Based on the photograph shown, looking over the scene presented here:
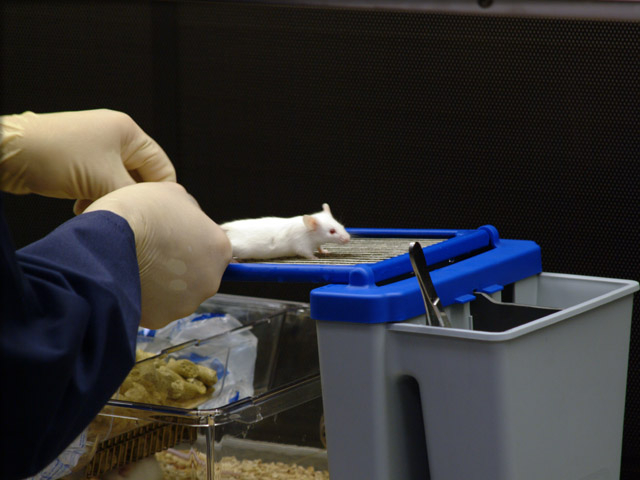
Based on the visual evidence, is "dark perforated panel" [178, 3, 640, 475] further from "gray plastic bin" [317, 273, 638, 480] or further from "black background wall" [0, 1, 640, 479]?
"gray plastic bin" [317, 273, 638, 480]

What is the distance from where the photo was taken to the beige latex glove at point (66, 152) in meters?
0.79

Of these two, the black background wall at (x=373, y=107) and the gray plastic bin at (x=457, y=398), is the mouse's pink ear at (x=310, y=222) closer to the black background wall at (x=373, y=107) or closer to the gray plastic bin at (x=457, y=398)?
the gray plastic bin at (x=457, y=398)

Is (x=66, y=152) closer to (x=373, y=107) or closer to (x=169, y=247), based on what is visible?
(x=169, y=247)

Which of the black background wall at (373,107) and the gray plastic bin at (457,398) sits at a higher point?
the black background wall at (373,107)

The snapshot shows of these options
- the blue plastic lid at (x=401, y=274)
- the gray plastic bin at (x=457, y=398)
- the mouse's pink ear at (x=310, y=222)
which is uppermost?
the mouse's pink ear at (x=310, y=222)

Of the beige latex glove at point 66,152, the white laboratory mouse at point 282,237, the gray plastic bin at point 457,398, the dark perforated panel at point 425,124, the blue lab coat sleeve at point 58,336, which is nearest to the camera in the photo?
the blue lab coat sleeve at point 58,336

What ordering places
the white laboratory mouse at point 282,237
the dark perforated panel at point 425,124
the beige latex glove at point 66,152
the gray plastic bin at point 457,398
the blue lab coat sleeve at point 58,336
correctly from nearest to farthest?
the blue lab coat sleeve at point 58,336, the gray plastic bin at point 457,398, the beige latex glove at point 66,152, the white laboratory mouse at point 282,237, the dark perforated panel at point 425,124

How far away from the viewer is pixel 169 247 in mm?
751

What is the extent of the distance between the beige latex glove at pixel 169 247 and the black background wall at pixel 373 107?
1.93ft

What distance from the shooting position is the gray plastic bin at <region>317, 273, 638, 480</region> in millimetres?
685

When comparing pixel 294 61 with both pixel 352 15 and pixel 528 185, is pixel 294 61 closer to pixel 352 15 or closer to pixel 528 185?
pixel 352 15

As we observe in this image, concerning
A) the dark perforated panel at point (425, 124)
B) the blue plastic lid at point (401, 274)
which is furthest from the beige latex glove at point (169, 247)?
the dark perforated panel at point (425, 124)

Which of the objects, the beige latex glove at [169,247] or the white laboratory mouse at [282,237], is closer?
the beige latex glove at [169,247]

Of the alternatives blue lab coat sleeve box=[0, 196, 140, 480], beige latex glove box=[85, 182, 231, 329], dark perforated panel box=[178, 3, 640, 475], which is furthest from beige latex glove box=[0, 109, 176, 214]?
dark perforated panel box=[178, 3, 640, 475]
